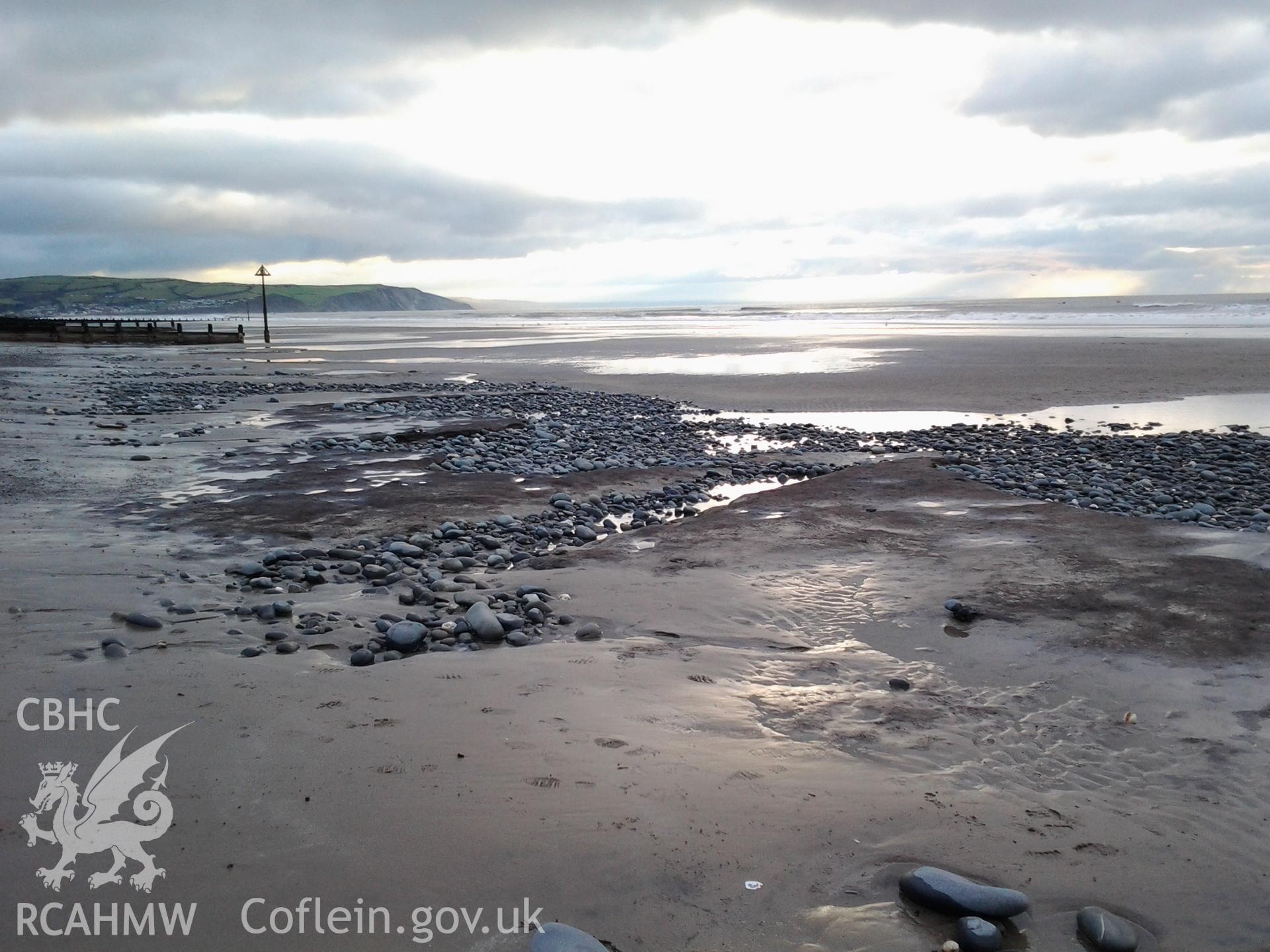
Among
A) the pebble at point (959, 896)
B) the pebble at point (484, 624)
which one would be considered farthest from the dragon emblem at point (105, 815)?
the pebble at point (959, 896)

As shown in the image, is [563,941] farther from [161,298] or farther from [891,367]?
[161,298]

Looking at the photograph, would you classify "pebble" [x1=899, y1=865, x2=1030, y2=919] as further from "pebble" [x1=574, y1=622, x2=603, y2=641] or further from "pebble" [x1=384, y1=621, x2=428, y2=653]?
"pebble" [x1=384, y1=621, x2=428, y2=653]

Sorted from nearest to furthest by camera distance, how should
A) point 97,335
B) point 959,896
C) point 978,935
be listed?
point 978,935 → point 959,896 → point 97,335

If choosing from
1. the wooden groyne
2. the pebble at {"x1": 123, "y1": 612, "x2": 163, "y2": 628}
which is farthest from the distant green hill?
the pebble at {"x1": 123, "y1": 612, "x2": 163, "y2": 628}

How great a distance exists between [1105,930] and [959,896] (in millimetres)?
449

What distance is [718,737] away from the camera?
3930 millimetres

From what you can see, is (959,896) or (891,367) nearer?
(959,896)

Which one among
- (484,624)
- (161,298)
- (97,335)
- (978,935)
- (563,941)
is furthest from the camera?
(161,298)

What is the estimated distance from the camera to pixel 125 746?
357 centimetres

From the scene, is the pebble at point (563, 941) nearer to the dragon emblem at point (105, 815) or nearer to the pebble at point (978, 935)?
the pebble at point (978, 935)

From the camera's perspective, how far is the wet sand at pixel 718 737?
2799mm

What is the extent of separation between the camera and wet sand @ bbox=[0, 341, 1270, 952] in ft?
9.18

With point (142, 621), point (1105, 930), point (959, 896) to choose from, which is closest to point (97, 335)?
point (142, 621)

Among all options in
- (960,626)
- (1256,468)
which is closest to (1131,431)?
(1256,468)
